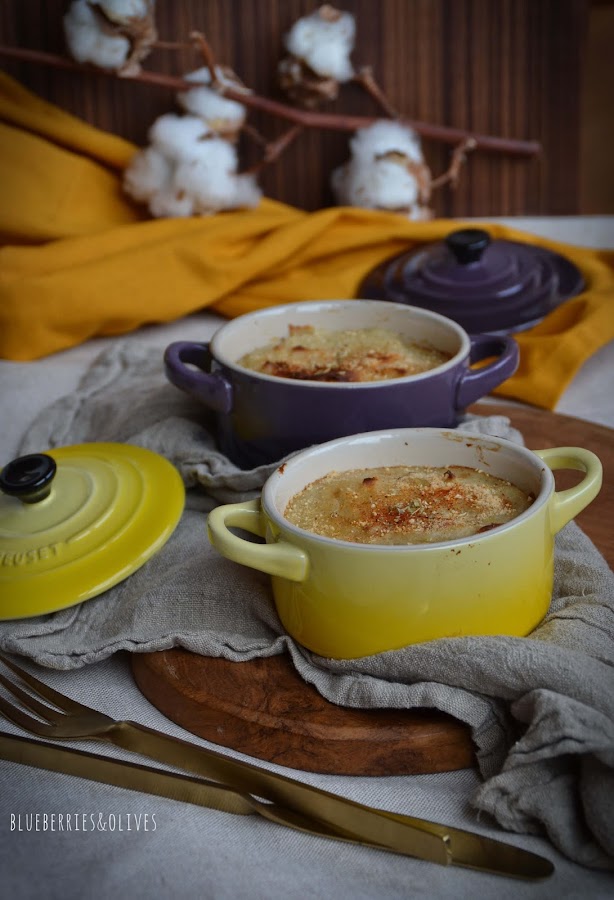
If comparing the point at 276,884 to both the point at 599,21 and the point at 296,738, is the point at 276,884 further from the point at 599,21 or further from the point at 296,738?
the point at 599,21

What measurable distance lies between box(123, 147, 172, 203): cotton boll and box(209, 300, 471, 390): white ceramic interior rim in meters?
0.52

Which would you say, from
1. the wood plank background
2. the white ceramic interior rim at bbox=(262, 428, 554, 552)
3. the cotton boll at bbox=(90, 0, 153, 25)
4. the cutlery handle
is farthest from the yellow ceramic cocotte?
the wood plank background

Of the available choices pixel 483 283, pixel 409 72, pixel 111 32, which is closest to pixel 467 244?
pixel 483 283

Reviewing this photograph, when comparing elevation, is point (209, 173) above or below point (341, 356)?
above

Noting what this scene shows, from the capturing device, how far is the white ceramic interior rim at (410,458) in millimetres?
788

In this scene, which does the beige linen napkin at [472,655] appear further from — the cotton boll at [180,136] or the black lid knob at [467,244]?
the cotton boll at [180,136]

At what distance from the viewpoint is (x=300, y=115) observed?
1.69 meters

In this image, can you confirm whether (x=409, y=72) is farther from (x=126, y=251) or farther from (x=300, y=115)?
(x=126, y=251)

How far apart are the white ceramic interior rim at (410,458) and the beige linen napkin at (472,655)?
0.30ft

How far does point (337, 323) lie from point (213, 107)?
0.57 meters

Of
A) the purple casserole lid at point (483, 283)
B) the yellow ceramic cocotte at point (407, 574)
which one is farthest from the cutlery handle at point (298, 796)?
the purple casserole lid at point (483, 283)

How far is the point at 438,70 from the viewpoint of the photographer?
1725mm

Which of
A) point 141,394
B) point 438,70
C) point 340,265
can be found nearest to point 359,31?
point 438,70

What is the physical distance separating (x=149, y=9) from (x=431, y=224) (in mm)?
517
